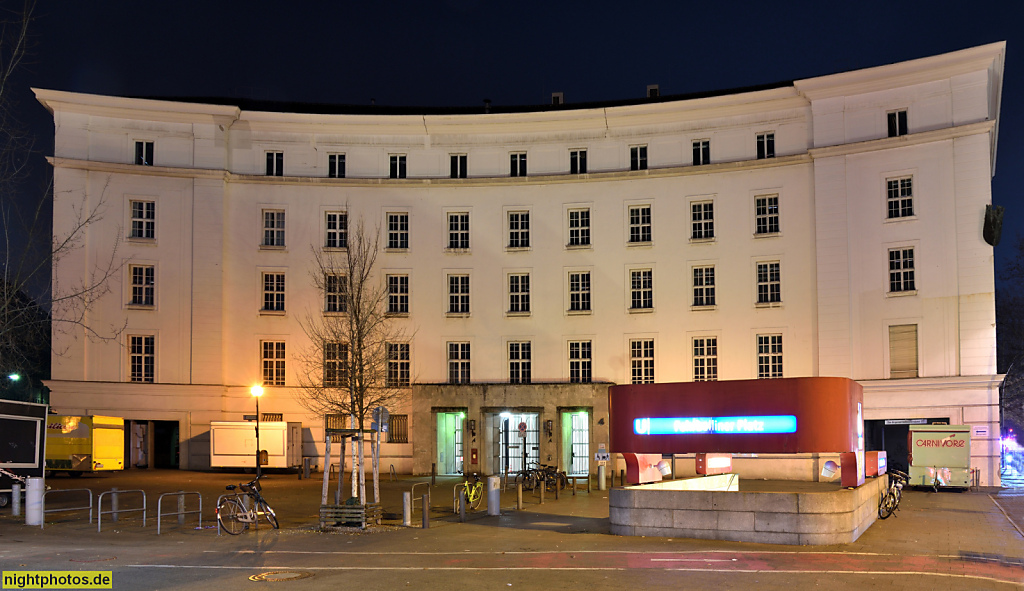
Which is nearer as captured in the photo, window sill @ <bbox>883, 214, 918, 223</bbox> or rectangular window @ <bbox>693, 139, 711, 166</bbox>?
window sill @ <bbox>883, 214, 918, 223</bbox>

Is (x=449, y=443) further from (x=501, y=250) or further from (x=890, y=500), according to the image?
(x=890, y=500)

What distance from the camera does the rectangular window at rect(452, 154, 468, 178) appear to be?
4728 cm

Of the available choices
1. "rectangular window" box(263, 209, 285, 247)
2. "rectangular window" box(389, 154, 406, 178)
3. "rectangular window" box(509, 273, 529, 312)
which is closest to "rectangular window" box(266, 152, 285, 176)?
"rectangular window" box(263, 209, 285, 247)

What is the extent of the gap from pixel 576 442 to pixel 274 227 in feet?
59.1

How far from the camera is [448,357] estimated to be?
4672cm

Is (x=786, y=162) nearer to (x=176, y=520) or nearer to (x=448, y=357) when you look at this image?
(x=448, y=357)

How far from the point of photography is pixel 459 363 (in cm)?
4669

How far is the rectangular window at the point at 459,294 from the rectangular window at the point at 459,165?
16.6 ft

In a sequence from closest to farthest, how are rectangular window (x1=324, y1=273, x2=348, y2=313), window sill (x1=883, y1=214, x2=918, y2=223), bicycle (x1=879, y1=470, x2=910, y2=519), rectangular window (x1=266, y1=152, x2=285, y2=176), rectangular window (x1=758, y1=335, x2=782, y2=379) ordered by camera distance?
bicycle (x1=879, y1=470, x2=910, y2=519) < window sill (x1=883, y1=214, x2=918, y2=223) < rectangular window (x1=758, y1=335, x2=782, y2=379) < rectangular window (x1=324, y1=273, x2=348, y2=313) < rectangular window (x1=266, y1=152, x2=285, y2=176)

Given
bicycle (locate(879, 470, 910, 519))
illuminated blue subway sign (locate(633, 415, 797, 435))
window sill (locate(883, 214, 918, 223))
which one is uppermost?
window sill (locate(883, 214, 918, 223))

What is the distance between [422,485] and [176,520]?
15107mm

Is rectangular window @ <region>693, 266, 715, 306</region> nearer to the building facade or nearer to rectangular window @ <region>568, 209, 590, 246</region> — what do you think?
the building facade

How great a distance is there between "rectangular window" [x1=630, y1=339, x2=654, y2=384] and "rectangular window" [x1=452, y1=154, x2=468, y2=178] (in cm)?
1177

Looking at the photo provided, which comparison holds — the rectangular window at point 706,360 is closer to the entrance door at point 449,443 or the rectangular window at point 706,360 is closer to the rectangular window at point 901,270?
the rectangular window at point 901,270
